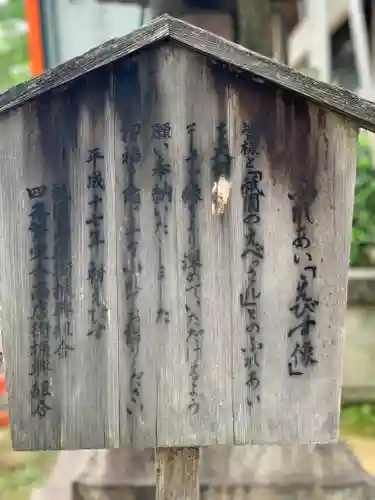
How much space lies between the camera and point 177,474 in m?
1.79

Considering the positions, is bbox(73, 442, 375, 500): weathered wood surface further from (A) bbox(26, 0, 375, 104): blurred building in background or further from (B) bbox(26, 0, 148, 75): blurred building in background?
(B) bbox(26, 0, 148, 75): blurred building in background

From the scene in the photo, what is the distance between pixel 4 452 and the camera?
3.84 metres

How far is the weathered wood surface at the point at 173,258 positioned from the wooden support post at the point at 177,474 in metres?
0.27

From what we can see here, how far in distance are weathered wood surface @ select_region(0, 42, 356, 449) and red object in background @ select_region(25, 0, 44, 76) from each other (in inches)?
87.6

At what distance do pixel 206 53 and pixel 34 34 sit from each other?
2512mm

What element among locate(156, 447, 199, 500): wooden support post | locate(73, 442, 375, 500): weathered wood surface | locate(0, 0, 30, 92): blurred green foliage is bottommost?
locate(73, 442, 375, 500): weathered wood surface

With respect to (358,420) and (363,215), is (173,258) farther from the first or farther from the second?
(363,215)

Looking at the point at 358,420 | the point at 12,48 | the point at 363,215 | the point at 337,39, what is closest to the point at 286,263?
the point at 358,420

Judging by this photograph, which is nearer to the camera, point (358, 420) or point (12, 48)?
point (358, 420)

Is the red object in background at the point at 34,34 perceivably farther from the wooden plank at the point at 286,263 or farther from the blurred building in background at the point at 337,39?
the wooden plank at the point at 286,263

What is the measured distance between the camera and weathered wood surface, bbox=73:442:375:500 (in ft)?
7.97

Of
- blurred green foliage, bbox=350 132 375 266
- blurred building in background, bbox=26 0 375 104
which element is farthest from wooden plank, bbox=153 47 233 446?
blurred green foliage, bbox=350 132 375 266

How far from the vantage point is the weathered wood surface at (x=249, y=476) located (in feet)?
7.97

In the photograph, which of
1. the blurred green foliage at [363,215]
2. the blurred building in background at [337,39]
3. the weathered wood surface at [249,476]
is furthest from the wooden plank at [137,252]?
the blurred green foliage at [363,215]
